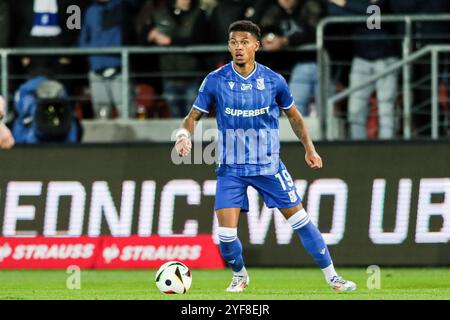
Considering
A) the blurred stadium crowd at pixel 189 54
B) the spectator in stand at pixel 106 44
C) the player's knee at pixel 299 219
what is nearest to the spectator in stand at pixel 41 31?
the blurred stadium crowd at pixel 189 54

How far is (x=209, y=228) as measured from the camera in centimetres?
1748

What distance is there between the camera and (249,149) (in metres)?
13.1

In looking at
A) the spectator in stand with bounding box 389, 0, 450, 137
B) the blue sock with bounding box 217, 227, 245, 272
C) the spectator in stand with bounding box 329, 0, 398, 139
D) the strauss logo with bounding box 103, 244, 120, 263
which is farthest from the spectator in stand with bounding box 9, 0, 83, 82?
the blue sock with bounding box 217, 227, 245, 272

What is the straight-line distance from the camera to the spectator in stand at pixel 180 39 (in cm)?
1886

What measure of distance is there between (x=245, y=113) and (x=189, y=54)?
597cm

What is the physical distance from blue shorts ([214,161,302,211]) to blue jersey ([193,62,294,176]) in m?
0.07

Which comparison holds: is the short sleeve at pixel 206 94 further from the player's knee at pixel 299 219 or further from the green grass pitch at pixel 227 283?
the green grass pitch at pixel 227 283

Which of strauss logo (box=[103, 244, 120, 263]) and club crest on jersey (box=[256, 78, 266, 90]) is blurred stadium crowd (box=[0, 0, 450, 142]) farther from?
club crest on jersey (box=[256, 78, 266, 90])

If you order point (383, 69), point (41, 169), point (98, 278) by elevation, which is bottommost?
point (98, 278)

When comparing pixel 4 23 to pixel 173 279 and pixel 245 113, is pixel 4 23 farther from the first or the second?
pixel 173 279

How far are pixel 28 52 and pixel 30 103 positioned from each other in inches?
27.8

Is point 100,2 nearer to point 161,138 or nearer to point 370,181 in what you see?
point 161,138
